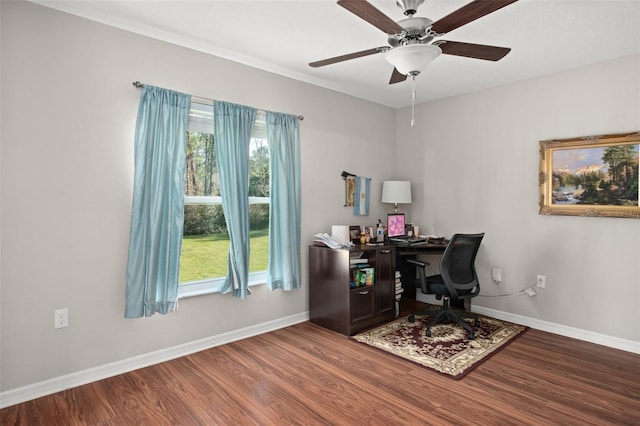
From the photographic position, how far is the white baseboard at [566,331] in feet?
10.6

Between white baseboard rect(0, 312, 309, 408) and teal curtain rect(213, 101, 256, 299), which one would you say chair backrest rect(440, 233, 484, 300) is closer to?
white baseboard rect(0, 312, 309, 408)

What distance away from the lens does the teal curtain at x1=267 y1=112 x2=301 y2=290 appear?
3568 millimetres

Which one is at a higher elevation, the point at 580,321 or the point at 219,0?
the point at 219,0

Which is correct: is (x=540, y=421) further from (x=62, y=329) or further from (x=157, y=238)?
(x=62, y=329)

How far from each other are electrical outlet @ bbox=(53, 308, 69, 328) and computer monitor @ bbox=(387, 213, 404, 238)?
10.6 ft

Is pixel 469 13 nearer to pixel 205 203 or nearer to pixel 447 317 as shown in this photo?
pixel 205 203

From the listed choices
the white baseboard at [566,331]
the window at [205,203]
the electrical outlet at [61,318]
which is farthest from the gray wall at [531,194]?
the electrical outlet at [61,318]

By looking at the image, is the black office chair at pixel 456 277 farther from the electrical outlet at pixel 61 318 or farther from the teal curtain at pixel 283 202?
the electrical outlet at pixel 61 318

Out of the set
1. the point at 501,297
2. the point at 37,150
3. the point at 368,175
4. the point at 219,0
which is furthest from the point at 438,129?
the point at 37,150

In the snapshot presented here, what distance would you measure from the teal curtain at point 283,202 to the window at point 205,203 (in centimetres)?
15

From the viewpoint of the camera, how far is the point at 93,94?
2596 mm

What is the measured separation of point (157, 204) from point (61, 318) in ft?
3.19

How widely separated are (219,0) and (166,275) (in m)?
1.96

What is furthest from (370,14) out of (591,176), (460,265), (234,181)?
(591,176)
